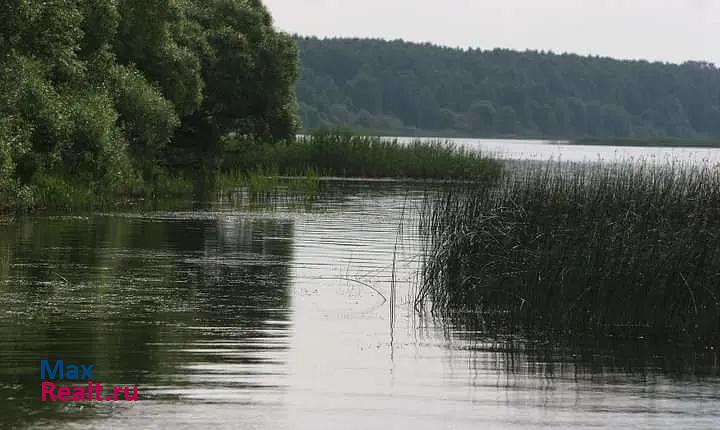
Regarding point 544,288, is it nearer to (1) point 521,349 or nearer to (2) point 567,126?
(1) point 521,349

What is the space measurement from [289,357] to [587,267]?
13.4 feet

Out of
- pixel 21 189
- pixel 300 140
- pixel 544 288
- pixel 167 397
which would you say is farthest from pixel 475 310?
pixel 300 140

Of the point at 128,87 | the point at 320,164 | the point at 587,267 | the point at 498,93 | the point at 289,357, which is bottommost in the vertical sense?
the point at 289,357

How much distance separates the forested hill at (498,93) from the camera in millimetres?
151750

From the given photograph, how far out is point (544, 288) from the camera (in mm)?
14547

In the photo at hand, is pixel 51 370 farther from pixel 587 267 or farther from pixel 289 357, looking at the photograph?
pixel 587 267

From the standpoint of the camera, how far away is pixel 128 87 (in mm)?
32812

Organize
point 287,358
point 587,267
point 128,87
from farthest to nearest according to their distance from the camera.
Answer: point 128,87 → point 587,267 → point 287,358

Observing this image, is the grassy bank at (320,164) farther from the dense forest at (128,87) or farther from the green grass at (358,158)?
the dense forest at (128,87)

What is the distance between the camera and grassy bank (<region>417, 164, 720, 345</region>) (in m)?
13.9

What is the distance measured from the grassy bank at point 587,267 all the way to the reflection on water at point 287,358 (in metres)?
0.84

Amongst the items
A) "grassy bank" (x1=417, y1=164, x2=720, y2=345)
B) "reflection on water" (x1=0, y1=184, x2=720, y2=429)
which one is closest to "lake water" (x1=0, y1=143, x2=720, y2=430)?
"reflection on water" (x1=0, y1=184, x2=720, y2=429)

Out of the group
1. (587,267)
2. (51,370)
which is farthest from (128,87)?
(51,370)

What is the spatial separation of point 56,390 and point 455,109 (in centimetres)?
14811
